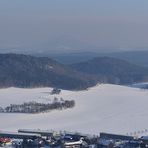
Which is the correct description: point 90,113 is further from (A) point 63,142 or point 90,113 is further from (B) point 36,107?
(A) point 63,142

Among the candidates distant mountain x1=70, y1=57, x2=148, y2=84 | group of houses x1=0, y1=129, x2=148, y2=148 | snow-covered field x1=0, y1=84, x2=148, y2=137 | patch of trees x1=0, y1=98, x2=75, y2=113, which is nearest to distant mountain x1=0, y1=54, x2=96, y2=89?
distant mountain x1=70, y1=57, x2=148, y2=84

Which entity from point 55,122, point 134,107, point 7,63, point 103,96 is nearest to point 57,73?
point 7,63

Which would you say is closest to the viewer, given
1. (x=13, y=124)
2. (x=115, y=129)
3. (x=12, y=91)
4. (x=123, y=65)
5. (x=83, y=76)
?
(x=115, y=129)

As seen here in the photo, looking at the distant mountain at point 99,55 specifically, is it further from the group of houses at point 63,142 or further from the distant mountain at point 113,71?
the group of houses at point 63,142

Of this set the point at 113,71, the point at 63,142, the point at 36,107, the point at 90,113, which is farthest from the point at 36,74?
the point at 63,142

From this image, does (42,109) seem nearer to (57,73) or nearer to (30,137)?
(30,137)

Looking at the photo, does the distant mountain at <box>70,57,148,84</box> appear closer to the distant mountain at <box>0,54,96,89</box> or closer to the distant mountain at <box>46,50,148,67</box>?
the distant mountain at <box>0,54,96,89</box>

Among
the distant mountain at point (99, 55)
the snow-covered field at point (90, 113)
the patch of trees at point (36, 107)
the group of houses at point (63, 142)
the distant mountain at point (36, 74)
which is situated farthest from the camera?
the distant mountain at point (99, 55)

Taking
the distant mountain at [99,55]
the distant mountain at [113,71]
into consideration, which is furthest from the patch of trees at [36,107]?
the distant mountain at [99,55]
